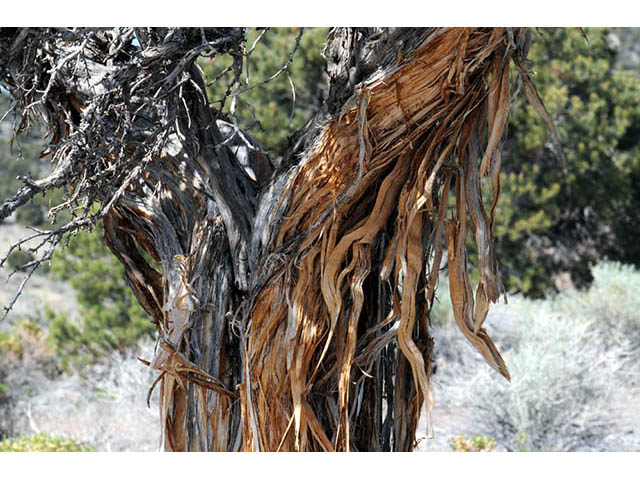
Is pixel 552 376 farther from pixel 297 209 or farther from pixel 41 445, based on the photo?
pixel 297 209

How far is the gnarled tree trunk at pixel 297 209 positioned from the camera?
1427mm

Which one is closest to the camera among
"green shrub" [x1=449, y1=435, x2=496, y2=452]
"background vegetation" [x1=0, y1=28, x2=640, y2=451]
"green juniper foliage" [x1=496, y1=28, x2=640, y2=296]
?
"green shrub" [x1=449, y1=435, x2=496, y2=452]

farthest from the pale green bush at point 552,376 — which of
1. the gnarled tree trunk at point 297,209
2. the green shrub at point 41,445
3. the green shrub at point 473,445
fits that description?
the gnarled tree trunk at point 297,209

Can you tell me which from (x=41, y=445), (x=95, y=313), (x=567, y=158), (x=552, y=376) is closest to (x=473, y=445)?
(x=552, y=376)

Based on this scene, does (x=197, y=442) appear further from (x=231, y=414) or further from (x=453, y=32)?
Answer: (x=453, y=32)

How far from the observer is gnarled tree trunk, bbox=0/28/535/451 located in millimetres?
1427

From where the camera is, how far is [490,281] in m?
1.46

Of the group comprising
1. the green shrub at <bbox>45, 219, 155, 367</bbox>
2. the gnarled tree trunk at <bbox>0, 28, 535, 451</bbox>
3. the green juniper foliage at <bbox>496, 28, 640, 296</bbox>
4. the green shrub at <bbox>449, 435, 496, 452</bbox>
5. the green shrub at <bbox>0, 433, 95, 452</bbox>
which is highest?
the green juniper foliage at <bbox>496, 28, 640, 296</bbox>

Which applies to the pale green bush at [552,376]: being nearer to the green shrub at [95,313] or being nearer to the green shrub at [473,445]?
the green shrub at [473,445]

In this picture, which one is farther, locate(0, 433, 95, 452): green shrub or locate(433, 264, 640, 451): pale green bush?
locate(433, 264, 640, 451): pale green bush

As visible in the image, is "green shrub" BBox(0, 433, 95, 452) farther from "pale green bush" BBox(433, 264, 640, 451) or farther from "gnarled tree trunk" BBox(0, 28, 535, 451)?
"gnarled tree trunk" BBox(0, 28, 535, 451)

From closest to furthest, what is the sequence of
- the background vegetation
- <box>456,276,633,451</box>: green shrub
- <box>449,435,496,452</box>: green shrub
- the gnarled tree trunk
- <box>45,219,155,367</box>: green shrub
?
the gnarled tree trunk < <box>449,435,496,452</box>: green shrub < <box>456,276,633,451</box>: green shrub < the background vegetation < <box>45,219,155,367</box>: green shrub

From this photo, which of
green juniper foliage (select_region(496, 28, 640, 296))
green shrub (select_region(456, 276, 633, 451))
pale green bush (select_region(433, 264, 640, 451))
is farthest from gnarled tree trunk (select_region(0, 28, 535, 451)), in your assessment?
green juniper foliage (select_region(496, 28, 640, 296))
